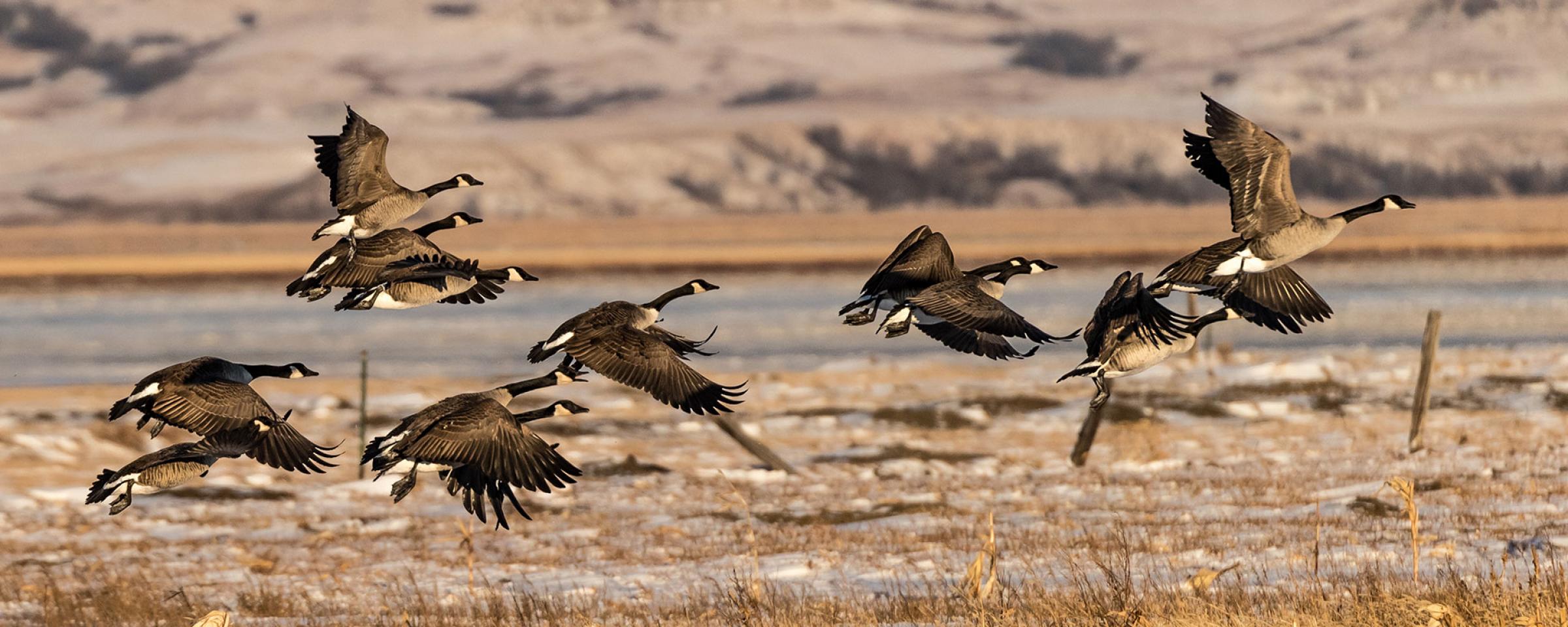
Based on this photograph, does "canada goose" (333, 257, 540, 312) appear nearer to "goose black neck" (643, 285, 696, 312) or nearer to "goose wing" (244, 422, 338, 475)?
"goose black neck" (643, 285, 696, 312)

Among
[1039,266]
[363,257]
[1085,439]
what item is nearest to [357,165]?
[363,257]

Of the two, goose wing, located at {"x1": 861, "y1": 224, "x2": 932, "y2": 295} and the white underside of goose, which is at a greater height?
goose wing, located at {"x1": 861, "y1": 224, "x2": 932, "y2": 295}

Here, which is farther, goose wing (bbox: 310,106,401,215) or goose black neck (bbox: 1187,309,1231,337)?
goose wing (bbox: 310,106,401,215)

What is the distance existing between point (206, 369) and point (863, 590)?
13703 millimetres

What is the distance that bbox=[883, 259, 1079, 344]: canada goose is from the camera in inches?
199

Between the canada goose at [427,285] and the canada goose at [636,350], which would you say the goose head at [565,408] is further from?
the canada goose at [427,285]

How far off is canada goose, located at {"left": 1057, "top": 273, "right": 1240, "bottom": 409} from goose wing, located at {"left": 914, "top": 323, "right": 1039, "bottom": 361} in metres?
0.46

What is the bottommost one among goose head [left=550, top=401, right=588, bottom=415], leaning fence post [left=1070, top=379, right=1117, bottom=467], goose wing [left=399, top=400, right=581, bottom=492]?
leaning fence post [left=1070, top=379, right=1117, bottom=467]

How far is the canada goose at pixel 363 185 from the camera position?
221 inches

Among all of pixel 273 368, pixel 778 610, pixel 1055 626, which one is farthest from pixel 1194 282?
pixel 778 610

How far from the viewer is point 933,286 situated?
5.23m

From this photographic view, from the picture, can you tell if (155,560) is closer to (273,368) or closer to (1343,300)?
(273,368)

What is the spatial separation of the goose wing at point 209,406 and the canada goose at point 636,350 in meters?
1.07

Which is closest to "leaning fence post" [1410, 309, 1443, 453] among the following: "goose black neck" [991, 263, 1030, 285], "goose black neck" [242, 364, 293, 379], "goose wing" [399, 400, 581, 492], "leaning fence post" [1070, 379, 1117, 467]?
"leaning fence post" [1070, 379, 1117, 467]
